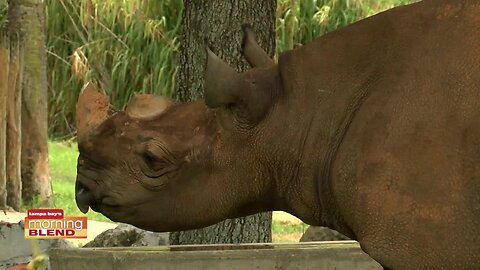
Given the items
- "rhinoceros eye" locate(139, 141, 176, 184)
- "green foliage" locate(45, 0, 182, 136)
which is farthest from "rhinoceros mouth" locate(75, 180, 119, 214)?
"green foliage" locate(45, 0, 182, 136)

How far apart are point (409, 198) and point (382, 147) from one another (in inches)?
6.8

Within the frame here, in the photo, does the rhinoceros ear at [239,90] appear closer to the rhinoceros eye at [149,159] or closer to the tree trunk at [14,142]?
the rhinoceros eye at [149,159]

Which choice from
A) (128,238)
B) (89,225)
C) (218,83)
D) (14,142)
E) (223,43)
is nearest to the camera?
(218,83)

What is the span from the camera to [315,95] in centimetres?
412

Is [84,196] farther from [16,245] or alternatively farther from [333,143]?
[16,245]

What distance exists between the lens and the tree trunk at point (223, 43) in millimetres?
7312

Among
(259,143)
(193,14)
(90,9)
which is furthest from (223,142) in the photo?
(90,9)

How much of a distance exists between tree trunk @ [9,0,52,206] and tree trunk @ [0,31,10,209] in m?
1.12

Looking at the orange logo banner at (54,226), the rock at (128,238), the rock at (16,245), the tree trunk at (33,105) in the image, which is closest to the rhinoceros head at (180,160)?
the orange logo banner at (54,226)

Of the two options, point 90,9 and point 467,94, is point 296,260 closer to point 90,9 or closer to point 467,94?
point 467,94

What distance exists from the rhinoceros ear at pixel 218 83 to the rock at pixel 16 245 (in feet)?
12.9

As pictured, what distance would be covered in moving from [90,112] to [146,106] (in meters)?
0.22

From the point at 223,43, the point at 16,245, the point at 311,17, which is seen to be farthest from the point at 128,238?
the point at 311,17

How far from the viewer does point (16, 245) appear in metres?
7.92
